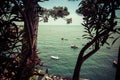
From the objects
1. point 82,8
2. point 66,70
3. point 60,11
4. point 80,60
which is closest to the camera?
point 82,8

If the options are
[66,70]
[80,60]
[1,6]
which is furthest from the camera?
[66,70]

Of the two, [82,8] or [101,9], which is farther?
[82,8]

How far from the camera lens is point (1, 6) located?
110 inches

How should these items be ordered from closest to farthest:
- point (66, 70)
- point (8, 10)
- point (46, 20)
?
point (8, 10) → point (46, 20) → point (66, 70)

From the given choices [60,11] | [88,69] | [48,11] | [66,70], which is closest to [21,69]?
[60,11]

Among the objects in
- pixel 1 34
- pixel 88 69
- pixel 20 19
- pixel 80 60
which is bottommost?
pixel 88 69

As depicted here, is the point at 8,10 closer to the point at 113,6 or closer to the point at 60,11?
the point at 113,6

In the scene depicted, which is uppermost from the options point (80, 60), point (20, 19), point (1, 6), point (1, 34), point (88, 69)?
point (1, 6)

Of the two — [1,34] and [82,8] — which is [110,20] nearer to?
[82,8]

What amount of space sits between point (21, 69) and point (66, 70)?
33.4 metres

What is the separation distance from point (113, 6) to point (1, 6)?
3577mm

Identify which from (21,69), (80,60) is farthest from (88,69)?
(21,69)

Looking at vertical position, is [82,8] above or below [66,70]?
above

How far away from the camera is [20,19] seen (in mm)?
2967
